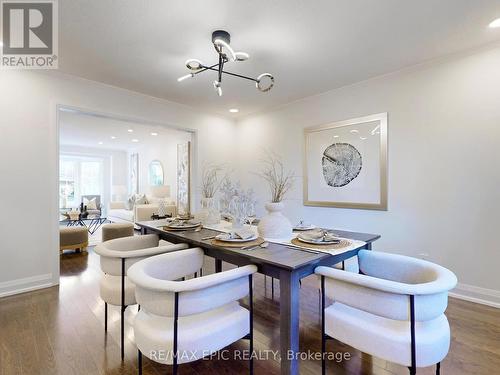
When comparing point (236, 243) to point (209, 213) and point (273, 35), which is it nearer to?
point (209, 213)

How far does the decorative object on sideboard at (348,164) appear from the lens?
10.4ft

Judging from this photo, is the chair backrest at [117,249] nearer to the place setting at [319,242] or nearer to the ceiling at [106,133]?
the place setting at [319,242]

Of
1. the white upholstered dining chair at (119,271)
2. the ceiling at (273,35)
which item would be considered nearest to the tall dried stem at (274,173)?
the ceiling at (273,35)

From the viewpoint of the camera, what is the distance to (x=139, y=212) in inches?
242

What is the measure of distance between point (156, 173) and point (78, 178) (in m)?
3.46

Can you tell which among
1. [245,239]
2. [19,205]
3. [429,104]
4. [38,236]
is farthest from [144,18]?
[429,104]

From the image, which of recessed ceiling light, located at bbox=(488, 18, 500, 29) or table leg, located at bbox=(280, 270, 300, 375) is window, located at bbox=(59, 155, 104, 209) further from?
recessed ceiling light, located at bbox=(488, 18, 500, 29)

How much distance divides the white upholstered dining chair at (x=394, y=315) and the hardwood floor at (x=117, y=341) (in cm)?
47

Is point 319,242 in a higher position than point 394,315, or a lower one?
higher

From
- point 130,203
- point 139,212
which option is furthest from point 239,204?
point 130,203

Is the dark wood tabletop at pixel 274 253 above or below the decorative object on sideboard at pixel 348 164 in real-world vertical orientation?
below

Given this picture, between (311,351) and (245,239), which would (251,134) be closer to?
(245,239)

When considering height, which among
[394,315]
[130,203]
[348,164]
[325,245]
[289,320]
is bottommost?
[289,320]

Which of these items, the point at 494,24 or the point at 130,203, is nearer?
the point at 494,24
